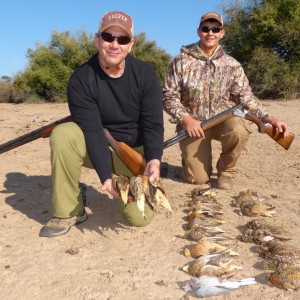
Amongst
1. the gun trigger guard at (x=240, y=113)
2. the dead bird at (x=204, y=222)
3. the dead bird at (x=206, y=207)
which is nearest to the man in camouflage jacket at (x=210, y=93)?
the gun trigger guard at (x=240, y=113)

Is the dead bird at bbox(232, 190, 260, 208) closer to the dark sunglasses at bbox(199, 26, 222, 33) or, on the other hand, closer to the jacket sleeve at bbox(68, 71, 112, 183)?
the jacket sleeve at bbox(68, 71, 112, 183)

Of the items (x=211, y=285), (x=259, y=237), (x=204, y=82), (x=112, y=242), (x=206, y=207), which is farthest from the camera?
(x=204, y=82)

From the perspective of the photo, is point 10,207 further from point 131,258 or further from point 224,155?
point 224,155

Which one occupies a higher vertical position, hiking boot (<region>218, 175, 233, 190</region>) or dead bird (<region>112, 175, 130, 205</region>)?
dead bird (<region>112, 175, 130, 205</region>)

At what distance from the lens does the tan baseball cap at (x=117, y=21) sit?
3.71 m

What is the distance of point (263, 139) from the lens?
7.63 m

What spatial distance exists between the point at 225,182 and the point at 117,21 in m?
2.45

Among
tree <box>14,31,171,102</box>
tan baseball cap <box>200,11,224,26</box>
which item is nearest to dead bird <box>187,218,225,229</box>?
tan baseball cap <box>200,11,224,26</box>

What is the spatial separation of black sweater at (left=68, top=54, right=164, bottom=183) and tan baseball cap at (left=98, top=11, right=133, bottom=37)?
0.38 metres

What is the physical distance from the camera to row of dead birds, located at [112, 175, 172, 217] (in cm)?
361

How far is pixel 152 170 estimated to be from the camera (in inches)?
151

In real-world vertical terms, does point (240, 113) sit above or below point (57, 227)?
above

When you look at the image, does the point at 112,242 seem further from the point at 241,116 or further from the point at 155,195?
the point at 241,116

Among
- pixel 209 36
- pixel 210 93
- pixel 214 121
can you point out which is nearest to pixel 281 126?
pixel 214 121
